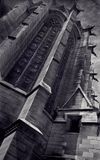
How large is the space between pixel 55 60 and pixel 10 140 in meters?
4.54

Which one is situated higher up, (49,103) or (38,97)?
(49,103)

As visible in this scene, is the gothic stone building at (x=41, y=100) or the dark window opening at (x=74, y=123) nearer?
the gothic stone building at (x=41, y=100)

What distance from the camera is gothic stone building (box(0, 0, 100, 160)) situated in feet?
20.7

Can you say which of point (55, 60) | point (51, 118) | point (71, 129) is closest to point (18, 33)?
point (55, 60)

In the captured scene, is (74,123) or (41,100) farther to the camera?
(74,123)

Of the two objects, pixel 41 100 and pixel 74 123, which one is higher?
pixel 74 123

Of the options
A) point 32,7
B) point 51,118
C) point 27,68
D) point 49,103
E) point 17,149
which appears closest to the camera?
point 17,149

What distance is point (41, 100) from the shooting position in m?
7.29

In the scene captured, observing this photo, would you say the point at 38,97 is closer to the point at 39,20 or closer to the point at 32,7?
the point at 39,20

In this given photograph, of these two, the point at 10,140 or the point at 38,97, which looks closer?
the point at 10,140

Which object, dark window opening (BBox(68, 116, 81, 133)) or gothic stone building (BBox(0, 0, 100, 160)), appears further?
dark window opening (BBox(68, 116, 81, 133))

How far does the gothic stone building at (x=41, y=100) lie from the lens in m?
6.32

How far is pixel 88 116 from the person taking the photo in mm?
8109

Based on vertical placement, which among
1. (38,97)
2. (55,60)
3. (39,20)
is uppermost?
(39,20)
